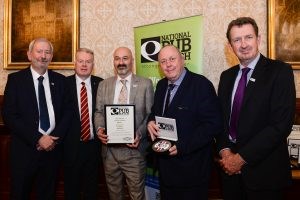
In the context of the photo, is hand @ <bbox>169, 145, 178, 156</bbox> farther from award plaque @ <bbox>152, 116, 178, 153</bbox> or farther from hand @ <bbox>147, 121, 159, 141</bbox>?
hand @ <bbox>147, 121, 159, 141</bbox>

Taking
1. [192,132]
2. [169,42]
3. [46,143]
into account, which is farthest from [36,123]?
[169,42]

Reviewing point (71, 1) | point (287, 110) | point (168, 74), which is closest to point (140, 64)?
point (168, 74)

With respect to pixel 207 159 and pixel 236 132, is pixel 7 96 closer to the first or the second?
pixel 207 159

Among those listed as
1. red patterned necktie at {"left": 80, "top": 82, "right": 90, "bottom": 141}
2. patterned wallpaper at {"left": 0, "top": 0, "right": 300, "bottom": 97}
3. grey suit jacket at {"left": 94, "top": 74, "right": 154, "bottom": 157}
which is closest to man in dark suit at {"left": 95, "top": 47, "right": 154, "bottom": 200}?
grey suit jacket at {"left": 94, "top": 74, "right": 154, "bottom": 157}

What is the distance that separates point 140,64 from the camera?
369 centimetres

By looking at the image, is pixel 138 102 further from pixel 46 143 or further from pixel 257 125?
pixel 257 125

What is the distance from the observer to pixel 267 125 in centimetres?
209

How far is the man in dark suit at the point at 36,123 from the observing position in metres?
2.87

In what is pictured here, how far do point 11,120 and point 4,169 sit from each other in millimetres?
1520

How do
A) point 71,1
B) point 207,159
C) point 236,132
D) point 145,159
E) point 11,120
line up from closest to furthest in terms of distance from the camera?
point 236,132 → point 207,159 → point 11,120 → point 145,159 → point 71,1

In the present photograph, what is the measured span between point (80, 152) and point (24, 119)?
→ 67 cm

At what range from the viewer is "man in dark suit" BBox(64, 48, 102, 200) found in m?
3.18

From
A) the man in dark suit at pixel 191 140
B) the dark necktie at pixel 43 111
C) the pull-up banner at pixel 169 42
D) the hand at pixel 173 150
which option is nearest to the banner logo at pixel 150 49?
the pull-up banner at pixel 169 42

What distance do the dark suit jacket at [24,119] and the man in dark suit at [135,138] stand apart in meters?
0.43
